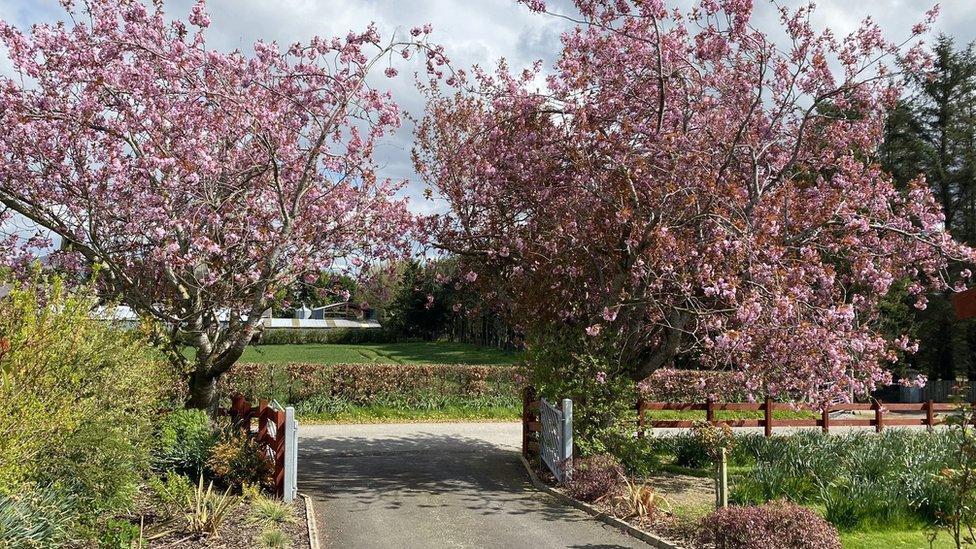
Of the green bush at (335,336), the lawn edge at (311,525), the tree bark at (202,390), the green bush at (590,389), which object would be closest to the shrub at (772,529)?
Answer: the green bush at (590,389)

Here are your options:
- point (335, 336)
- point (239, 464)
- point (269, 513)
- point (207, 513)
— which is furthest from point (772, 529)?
point (335, 336)

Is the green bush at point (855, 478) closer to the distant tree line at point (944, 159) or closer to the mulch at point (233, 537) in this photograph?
the mulch at point (233, 537)

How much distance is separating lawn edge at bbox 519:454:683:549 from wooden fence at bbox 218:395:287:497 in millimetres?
3721

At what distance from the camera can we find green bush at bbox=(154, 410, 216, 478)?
374 inches

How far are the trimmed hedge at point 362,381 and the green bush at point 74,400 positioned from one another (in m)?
8.00

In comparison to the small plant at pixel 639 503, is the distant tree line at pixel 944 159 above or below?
above

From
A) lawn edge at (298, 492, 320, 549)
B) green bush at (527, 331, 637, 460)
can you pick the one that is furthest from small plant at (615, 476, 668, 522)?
lawn edge at (298, 492, 320, 549)

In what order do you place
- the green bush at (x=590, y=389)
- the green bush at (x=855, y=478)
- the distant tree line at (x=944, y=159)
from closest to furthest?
the green bush at (x=855, y=478), the green bush at (x=590, y=389), the distant tree line at (x=944, y=159)

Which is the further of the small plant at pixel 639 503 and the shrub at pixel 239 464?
the shrub at pixel 239 464

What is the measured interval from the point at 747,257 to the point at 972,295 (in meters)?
3.45

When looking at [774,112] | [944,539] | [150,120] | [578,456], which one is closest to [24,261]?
[150,120]

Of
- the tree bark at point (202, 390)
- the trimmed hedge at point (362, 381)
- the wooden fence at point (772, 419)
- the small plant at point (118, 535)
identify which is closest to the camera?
the small plant at point (118, 535)

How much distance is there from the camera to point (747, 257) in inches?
361

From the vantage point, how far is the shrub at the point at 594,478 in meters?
9.07
